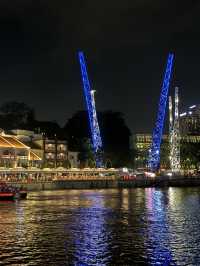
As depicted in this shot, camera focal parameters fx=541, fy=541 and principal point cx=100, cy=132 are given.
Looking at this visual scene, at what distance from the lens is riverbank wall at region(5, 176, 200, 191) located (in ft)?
415

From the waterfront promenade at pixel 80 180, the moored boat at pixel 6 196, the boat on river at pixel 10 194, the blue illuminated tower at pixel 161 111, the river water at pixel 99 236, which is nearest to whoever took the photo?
the river water at pixel 99 236

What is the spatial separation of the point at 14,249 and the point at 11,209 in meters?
31.1

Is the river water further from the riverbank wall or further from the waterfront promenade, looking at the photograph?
the waterfront promenade

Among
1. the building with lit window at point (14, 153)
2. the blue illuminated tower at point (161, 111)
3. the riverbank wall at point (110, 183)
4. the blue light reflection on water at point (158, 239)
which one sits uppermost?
the blue illuminated tower at point (161, 111)

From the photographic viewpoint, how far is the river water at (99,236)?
3769cm

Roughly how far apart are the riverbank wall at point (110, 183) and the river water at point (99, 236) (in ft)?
174

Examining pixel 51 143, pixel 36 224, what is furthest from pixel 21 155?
pixel 36 224

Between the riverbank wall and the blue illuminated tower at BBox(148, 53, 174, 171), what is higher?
the blue illuminated tower at BBox(148, 53, 174, 171)

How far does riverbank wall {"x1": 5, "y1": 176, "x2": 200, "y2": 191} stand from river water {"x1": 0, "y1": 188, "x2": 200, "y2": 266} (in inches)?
2089

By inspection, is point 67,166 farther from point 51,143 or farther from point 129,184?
point 129,184

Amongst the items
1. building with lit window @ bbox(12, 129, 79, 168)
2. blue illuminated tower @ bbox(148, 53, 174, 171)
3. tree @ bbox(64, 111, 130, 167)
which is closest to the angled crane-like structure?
blue illuminated tower @ bbox(148, 53, 174, 171)

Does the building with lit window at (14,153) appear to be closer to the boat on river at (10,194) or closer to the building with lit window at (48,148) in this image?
the building with lit window at (48,148)

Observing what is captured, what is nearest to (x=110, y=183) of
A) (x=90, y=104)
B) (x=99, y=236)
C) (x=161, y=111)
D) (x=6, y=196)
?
(x=90, y=104)

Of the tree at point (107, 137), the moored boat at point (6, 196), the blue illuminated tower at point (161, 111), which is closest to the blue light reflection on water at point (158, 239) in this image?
the moored boat at point (6, 196)
